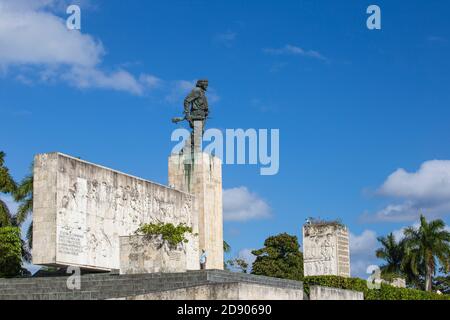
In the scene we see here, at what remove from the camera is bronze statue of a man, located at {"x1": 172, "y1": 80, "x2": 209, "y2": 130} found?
2683cm

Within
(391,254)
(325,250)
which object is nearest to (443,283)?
(391,254)

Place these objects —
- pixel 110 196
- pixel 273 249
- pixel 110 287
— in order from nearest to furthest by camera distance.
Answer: pixel 110 287, pixel 110 196, pixel 273 249

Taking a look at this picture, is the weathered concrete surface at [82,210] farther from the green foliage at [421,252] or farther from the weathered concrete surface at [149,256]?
the green foliage at [421,252]

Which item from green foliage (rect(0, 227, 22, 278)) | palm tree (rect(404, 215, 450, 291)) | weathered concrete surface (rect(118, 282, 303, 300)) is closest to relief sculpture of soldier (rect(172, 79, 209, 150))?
green foliage (rect(0, 227, 22, 278))

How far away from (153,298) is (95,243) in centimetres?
692

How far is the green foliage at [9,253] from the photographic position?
24031 millimetres

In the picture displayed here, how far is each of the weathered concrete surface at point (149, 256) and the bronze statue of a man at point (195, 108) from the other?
9.93 metres

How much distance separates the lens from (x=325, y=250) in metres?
24.8

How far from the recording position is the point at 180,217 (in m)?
25.0

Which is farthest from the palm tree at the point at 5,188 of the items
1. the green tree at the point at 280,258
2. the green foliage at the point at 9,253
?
the green tree at the point at 280,258

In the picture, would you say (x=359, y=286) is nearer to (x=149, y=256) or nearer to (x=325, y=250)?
(x=325, y=250)
